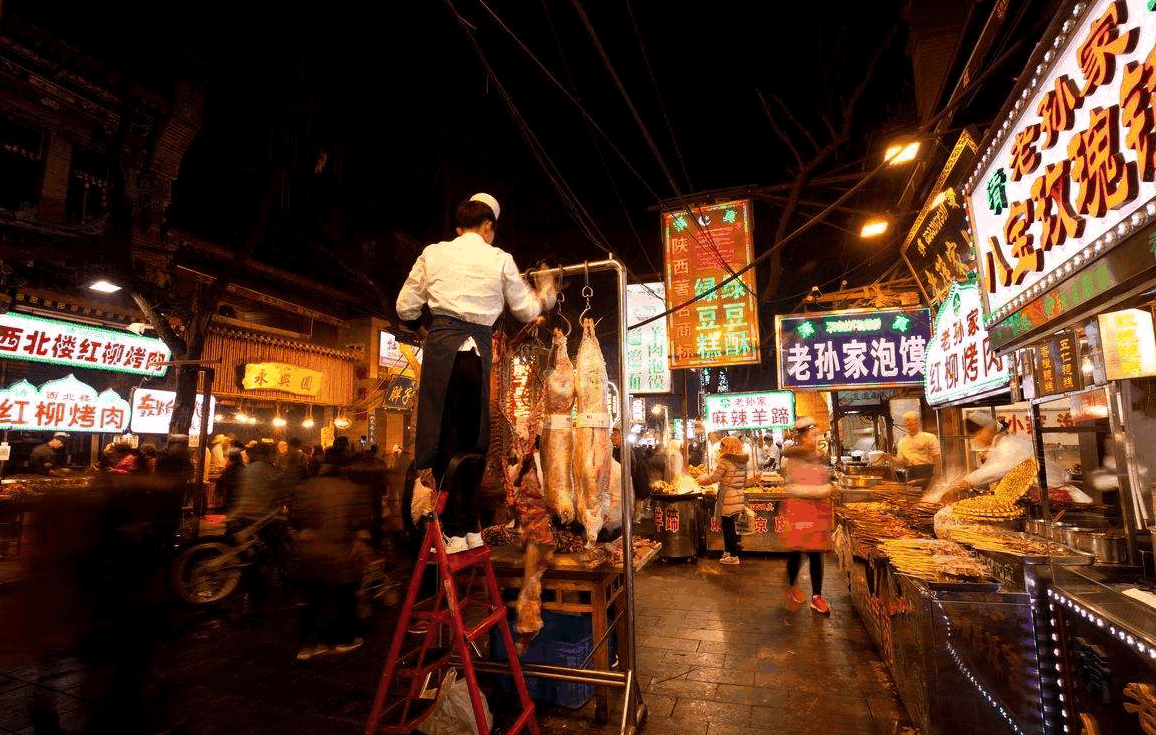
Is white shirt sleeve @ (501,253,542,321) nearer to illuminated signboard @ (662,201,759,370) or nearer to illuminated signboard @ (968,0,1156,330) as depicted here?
illuminated signboard @ (968,0,1156,330)

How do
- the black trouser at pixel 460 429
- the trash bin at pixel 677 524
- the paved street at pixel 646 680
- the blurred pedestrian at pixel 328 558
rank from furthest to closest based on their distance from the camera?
1. the trash bin at pixel 677 524
2. the blurred pedestrian at pixel 328 558
3. the paved street at pixel 646 680
4. the black trouser at pixel 460 429

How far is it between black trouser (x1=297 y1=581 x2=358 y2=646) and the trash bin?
6.25m

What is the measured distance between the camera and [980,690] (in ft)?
10.6

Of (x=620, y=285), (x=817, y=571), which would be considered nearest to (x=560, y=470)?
(x=620, y=285)

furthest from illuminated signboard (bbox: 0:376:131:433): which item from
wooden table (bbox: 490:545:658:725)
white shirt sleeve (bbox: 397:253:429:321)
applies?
white shirt sleeve (bbox: 397:253:429:321)

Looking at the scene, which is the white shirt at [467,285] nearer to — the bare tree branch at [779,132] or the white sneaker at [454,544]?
the white sneaker at [454,544]

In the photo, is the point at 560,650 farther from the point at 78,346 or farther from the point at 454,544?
the point at 78,346

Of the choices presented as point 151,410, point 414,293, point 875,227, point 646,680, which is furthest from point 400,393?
point 875,227

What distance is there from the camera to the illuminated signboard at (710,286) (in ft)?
32.4

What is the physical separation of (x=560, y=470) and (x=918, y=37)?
9000 mm

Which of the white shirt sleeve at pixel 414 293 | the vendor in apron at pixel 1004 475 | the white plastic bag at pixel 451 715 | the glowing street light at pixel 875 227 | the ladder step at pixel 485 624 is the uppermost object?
the glowing street light at pixel 875 227

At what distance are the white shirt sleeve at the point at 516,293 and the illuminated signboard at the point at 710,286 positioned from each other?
6.91m

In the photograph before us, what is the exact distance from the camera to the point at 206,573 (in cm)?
784

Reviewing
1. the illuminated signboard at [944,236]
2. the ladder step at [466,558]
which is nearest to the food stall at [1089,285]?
the illuminated signboard at [944,236]
